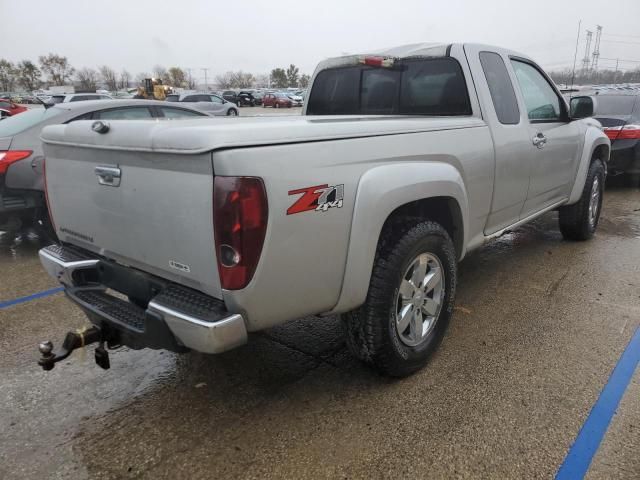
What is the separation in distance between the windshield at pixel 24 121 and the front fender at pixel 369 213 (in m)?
4.46

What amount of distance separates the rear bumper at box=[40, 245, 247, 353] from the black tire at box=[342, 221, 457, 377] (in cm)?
75

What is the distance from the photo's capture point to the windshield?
525 cm

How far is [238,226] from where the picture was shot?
1.93 meters

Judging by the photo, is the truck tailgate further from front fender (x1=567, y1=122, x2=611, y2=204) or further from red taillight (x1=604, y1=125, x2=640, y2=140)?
red taillight (x1=604, y1=125, x2=640, y2=140)

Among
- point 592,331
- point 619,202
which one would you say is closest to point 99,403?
point 592,331

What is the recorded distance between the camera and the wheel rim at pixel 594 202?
Result: 5.35m

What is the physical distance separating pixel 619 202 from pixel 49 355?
8.40 m

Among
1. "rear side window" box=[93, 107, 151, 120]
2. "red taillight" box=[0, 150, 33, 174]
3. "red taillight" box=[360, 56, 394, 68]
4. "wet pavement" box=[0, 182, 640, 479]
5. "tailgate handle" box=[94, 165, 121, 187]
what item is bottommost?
"wet pavement" box=[0, 182, 640, 479]

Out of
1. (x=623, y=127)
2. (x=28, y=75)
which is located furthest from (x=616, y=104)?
(x=28, y=75)

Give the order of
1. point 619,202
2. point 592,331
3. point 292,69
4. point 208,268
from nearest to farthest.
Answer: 1. point 208,268
2. point 592,331
3. point 619,202
4. point 292,69

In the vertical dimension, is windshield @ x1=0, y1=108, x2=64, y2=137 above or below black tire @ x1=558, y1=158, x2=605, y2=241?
above

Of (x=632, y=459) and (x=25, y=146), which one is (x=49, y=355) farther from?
(x=25, y=146)

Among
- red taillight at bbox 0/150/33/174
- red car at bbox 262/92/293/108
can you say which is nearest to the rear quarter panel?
red taillight at bbox 0/150/33/174

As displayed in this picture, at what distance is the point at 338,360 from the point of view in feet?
10.4
